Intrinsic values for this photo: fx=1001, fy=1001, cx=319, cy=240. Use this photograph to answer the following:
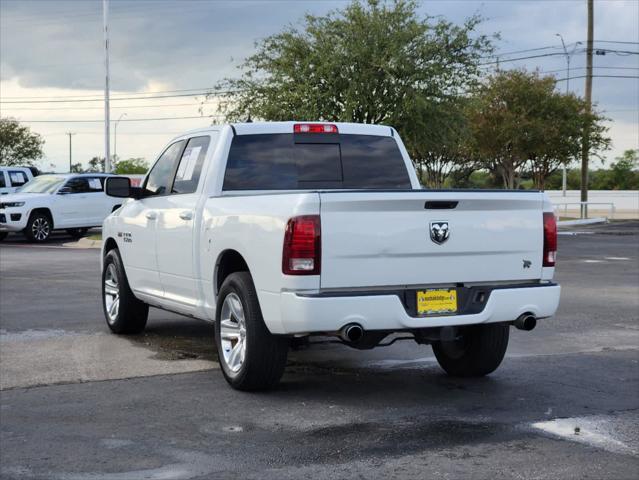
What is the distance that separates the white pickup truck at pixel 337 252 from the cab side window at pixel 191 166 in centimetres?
2

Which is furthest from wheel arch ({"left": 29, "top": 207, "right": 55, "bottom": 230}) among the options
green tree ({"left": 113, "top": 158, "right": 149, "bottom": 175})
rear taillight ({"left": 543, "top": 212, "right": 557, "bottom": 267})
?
green tree ({"left": 113, "top": 158, "right": 149, "bottom": 175})

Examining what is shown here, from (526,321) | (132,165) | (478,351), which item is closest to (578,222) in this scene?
(478,351)

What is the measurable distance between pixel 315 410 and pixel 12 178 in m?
28.3

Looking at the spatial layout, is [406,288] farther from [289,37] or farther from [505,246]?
[289,37]

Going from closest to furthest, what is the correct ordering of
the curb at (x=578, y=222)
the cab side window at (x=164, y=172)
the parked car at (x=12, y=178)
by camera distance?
the cab side window at (x=164, y=172) → the parked car at (x=12, y=178) → the curb at (x=578, y=222)

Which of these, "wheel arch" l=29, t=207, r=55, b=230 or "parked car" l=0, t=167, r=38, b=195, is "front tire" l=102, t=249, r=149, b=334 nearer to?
"wheel arch" l=29, t=207, r=55, b=230

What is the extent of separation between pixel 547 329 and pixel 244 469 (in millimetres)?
6252

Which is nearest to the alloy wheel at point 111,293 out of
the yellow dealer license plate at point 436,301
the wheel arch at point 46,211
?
the yellow dealer license plate at point 436,301

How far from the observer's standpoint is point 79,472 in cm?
533

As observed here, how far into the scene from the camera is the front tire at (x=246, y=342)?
7.16m

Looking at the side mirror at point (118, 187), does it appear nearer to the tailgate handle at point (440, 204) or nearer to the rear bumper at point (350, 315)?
the rear bumper at point (350, 315)

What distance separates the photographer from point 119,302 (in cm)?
1025

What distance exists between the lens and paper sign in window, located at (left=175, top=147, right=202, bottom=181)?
8922 mm

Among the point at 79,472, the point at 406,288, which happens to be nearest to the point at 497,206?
the point at 406,288
